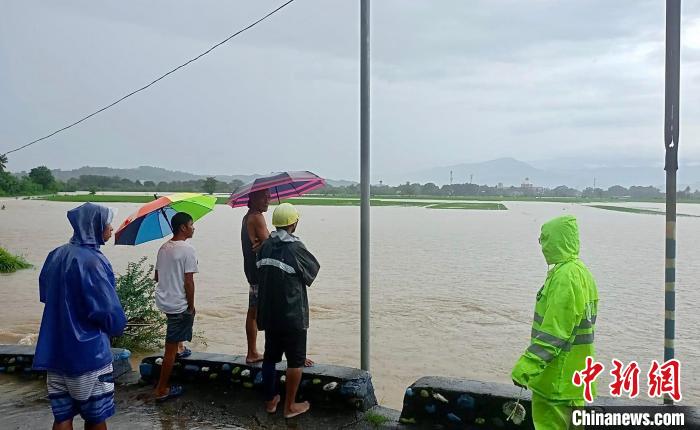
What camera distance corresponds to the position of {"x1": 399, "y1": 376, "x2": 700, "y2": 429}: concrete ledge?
3588 millimetres

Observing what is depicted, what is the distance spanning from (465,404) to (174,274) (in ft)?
7.51

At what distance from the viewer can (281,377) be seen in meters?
4.43

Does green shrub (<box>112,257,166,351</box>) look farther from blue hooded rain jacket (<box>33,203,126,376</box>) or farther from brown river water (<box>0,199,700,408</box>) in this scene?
blue hooded rain jacket (<box>33,203,126,376</box>)

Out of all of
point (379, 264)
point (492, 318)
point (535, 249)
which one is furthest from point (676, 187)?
point (535, 249)

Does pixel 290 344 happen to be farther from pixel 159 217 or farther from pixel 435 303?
pixel 435 303

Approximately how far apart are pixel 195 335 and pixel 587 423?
→ 7.57m

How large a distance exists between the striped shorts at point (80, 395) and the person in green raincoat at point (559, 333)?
218 centimetres

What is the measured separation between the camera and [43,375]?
5293mm

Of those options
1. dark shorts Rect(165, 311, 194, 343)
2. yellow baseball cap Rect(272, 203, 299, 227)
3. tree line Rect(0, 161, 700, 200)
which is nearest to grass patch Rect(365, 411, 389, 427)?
yellow baseball cap Rect(272, 203, 299, 227)

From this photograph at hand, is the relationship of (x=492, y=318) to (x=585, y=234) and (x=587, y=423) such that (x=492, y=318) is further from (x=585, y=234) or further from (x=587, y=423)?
(x=585, y=234)

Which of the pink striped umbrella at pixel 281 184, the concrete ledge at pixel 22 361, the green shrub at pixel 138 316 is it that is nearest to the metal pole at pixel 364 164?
the pink striped umbrella at pixel 281 184

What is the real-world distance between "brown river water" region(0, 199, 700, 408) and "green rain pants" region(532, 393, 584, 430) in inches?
161

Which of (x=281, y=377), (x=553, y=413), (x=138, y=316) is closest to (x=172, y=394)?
(x=281, y=377)

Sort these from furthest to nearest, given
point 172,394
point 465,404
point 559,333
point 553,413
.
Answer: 1. point 172,394
2. point 465,404
3. point 553,413
4. point 559,333
